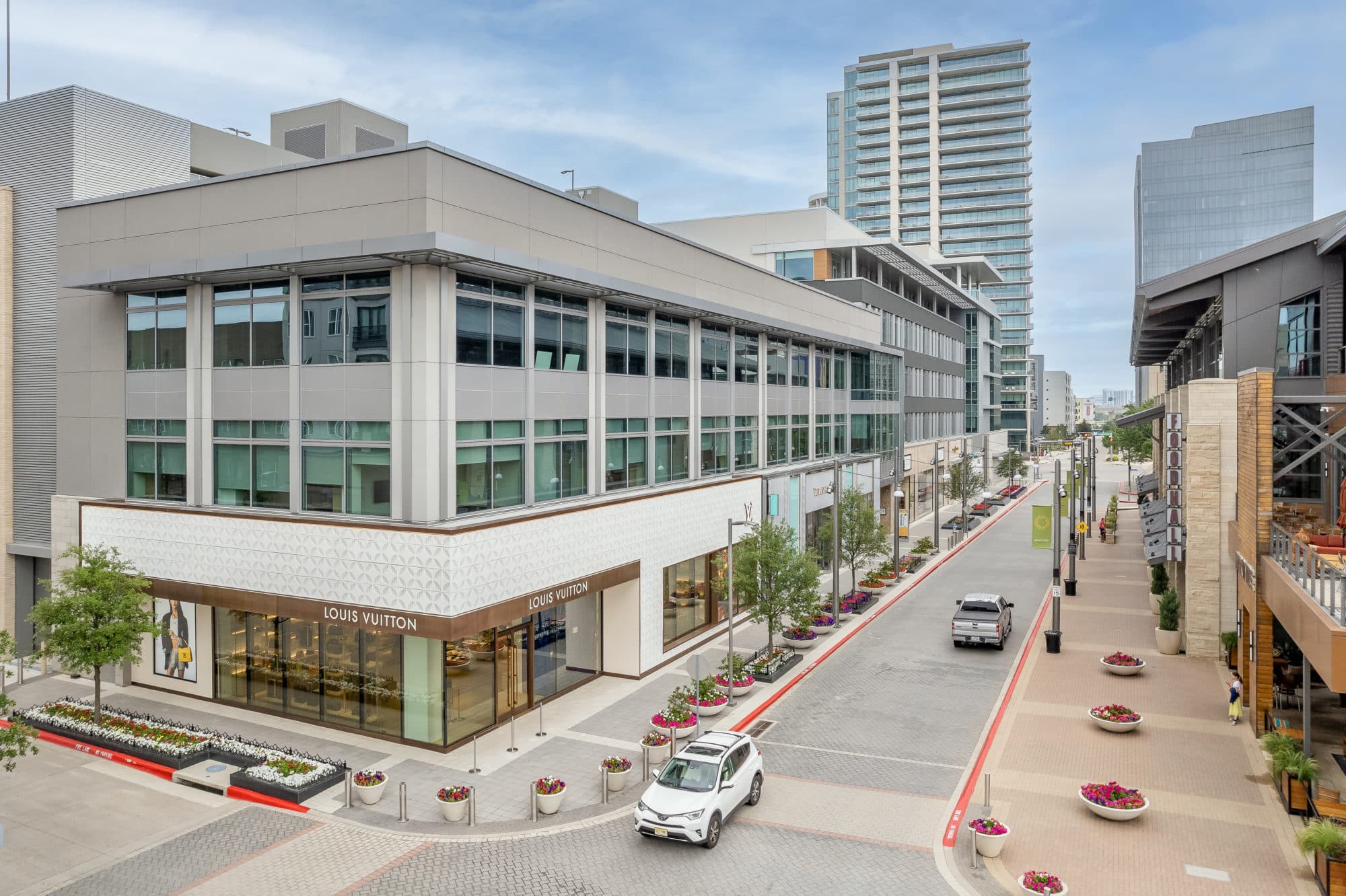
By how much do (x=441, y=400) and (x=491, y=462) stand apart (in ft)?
8.13

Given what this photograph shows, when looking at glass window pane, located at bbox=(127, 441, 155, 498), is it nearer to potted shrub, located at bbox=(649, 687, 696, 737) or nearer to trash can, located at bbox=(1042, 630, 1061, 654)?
potted shrub, located at bbox=(649, 687, 696, 737)

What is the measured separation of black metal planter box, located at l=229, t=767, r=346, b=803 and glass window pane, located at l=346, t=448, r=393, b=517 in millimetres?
6133

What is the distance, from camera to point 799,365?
45.0 meters

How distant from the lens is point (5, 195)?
2852cm

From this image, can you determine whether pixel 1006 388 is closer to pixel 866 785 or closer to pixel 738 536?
pixel 738 536

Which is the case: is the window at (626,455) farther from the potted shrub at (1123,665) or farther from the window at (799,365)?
the potted shrub at (1123,665)

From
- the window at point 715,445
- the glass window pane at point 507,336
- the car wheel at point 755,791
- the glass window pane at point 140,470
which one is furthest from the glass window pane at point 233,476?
the window at point 715,445

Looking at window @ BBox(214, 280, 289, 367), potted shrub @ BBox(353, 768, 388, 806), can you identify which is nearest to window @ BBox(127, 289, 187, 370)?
window @ BBox(214, 280, 289, 367)

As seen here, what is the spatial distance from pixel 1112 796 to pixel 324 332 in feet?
67.6

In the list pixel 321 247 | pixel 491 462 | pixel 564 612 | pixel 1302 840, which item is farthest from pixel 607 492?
pixel 1302 840

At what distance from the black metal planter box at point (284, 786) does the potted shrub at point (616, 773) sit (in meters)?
5.81

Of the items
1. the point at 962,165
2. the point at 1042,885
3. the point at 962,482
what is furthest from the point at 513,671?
the point at 962,165

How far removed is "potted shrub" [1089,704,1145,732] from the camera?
21859mm

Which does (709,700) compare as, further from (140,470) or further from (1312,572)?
(140,470)
